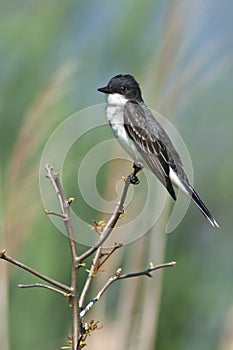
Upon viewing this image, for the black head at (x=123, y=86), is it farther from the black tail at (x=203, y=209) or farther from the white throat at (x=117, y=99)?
the black tail at (x=203, y=209)

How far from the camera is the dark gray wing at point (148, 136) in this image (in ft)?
6.95

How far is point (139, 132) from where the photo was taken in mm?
2152

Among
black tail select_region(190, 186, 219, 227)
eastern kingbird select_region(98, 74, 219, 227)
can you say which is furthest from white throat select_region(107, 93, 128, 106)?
black tail select_region(190, 186, 219, 227)

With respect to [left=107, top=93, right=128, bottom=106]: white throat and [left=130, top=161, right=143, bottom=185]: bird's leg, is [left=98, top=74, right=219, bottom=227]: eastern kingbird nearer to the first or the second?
[left=107, top=93, right=128, bottom=106]: white throat

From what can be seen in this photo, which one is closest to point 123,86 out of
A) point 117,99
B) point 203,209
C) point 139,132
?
point 117,99

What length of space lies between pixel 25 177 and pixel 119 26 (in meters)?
0.84

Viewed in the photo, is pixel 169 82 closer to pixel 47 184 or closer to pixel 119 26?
pixel 47 184

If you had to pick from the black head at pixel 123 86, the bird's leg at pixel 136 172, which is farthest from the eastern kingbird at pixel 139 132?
the bird's leg at pixel 136 172

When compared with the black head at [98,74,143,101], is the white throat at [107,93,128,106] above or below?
below

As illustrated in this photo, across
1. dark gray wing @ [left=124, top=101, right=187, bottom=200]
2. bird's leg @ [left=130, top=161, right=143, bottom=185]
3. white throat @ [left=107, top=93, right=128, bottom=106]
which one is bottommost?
bird's leg @ [left=130, top=161, right=143, bottom=185]

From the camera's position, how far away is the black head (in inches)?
87.8

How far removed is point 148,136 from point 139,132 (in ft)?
0.10

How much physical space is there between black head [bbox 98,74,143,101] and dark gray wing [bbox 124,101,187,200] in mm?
49

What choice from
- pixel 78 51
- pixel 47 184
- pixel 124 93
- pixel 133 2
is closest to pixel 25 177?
pixel 47 184
